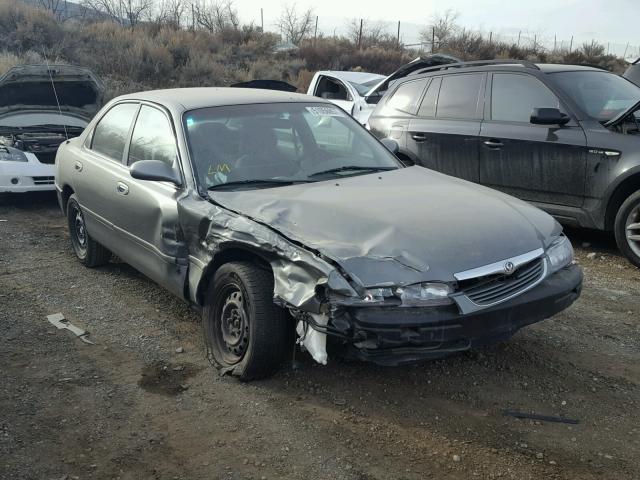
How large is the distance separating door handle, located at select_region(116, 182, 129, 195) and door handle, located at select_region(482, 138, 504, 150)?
11.9ft

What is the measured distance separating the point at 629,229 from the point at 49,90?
723cm

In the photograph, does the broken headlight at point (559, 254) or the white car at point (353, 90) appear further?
the white car at point (353, 90)

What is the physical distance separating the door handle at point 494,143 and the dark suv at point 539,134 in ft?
0.04

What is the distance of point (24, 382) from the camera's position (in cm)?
383

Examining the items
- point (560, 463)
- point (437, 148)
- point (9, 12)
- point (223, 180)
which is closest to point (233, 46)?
point (9, 12)

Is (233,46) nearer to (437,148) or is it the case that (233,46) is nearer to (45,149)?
(45,149)

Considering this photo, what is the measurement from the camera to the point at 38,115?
8.79 metres

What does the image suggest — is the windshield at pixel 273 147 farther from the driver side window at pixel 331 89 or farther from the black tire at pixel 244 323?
the driver side window at pixel 331 89

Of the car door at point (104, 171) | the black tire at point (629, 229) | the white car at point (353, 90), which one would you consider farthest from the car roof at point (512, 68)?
the car door at point (104, 171)

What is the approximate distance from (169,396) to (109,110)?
291cm

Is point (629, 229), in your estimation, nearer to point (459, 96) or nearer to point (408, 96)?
point (459, 96)

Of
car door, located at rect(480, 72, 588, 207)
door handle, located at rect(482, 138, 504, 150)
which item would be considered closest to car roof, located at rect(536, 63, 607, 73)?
car door, located at rect(480, 72, 588, 207)

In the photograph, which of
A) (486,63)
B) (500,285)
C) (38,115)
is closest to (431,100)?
(486,63)

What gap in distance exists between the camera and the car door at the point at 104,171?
5.07 m
